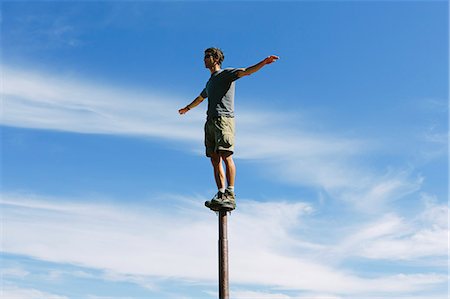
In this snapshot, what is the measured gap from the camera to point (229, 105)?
1162 centimetres

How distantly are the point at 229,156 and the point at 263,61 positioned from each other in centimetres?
205

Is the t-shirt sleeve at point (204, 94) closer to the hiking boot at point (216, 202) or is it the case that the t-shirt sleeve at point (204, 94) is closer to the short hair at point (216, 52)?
the short hair at point (216, 52)

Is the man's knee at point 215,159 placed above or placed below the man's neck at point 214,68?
below

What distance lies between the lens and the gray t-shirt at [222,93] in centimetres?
1155

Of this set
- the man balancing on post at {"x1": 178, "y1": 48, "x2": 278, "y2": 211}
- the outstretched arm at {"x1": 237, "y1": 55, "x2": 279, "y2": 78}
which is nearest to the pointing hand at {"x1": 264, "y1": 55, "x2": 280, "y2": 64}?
the outstretched arm at {"x1": 237, "y1": 55, "x2": 279, "y2": 78}

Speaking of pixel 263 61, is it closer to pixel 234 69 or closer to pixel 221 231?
pixel 234 69

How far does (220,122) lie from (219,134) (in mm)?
265

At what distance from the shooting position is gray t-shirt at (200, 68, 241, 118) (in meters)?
11.5

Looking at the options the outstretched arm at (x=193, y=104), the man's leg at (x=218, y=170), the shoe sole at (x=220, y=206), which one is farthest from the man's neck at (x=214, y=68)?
the shoe sole at (x=220, y=206)

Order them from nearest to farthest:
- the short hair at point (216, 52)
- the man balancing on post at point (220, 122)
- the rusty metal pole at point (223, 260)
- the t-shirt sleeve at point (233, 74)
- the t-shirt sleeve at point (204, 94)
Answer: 1. the rusty metal pole at point (223, 260)
2. the man balancing on post at point (220, 122)
3. the t-shirt sleeve at point (233, 74)
4. the short hair at point (216, 52)
5. the t-shirt sleeve at point (204, 94)

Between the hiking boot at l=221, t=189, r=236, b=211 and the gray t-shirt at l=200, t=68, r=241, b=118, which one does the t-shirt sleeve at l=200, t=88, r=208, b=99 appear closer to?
the gray t-shirt at l=200, t=68, r=241, b=118

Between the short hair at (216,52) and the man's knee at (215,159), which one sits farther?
the short hair at (216,52)

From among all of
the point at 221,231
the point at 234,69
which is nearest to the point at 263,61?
the point at 234,69

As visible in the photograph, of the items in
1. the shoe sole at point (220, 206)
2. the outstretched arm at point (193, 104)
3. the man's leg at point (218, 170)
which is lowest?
the shoe sole at point (220, 206)
